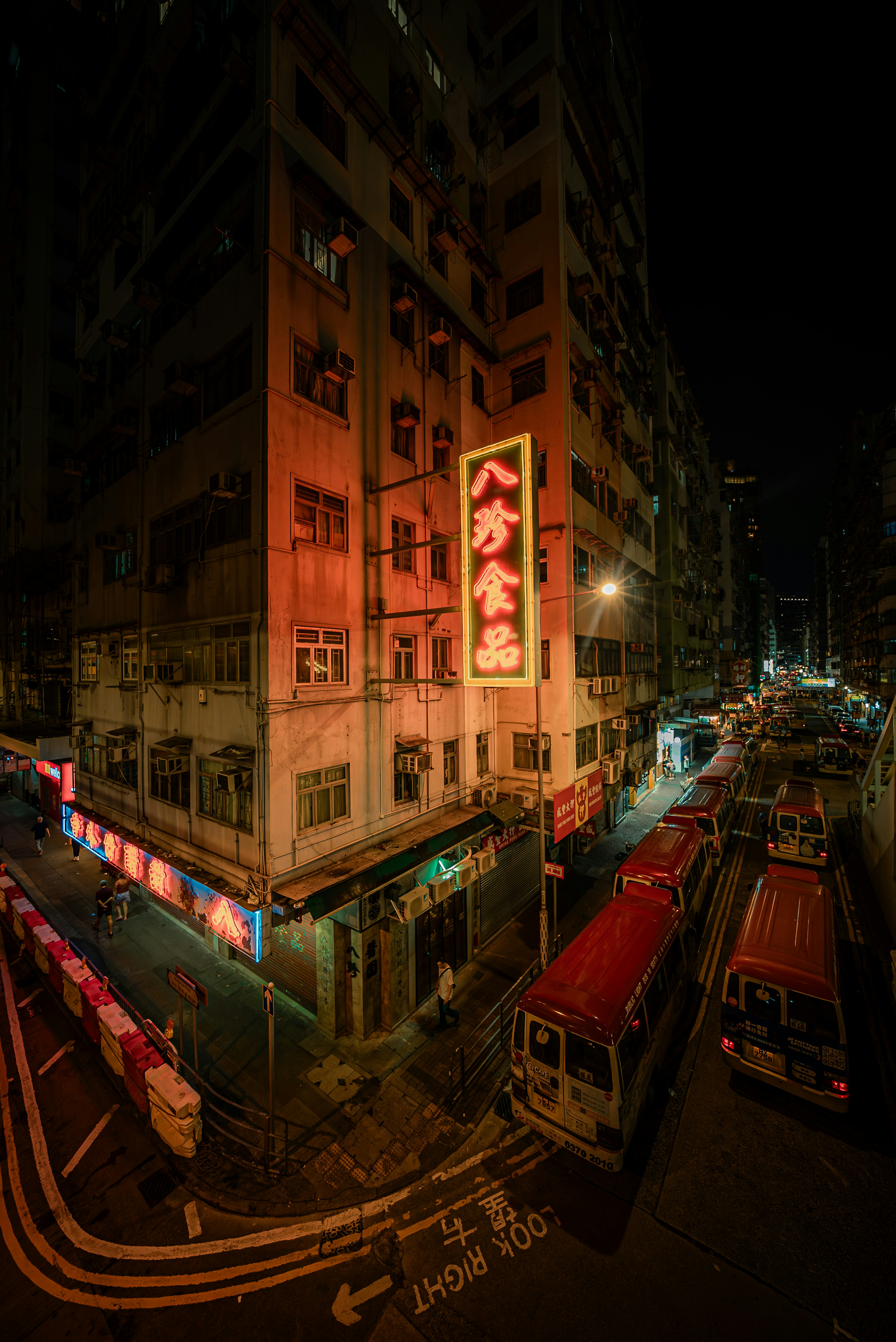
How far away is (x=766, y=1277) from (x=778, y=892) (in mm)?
8027

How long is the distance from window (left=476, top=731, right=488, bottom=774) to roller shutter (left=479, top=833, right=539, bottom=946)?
2.86 m

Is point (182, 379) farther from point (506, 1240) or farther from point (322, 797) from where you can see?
point (506, 1240)

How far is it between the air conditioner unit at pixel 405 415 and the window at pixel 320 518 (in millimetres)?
3750

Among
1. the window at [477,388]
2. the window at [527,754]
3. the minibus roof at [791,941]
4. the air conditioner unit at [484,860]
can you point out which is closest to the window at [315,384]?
the window at [477,388]

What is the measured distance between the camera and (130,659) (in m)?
16.3

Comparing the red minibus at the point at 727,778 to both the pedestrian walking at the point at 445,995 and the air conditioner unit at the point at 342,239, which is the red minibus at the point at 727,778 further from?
the air conditioner unit at the point at 342,239

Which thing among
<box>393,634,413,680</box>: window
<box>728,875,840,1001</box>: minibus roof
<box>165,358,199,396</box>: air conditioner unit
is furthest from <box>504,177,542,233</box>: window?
<box>728,875,840,1001</box>: minibus roof

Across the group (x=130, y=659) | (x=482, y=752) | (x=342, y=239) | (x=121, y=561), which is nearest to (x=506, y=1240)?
(x=482, y=752)

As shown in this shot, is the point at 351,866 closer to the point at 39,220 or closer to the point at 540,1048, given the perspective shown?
the point at 540,1048

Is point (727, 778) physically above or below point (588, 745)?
below

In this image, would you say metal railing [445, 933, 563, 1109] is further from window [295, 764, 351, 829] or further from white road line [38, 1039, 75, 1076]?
white road line [38, 1039, 75, 1076]

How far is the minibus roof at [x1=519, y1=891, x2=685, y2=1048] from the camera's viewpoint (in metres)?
8.71

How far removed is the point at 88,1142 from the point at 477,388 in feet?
76.3

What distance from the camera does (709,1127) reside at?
9727 mm
